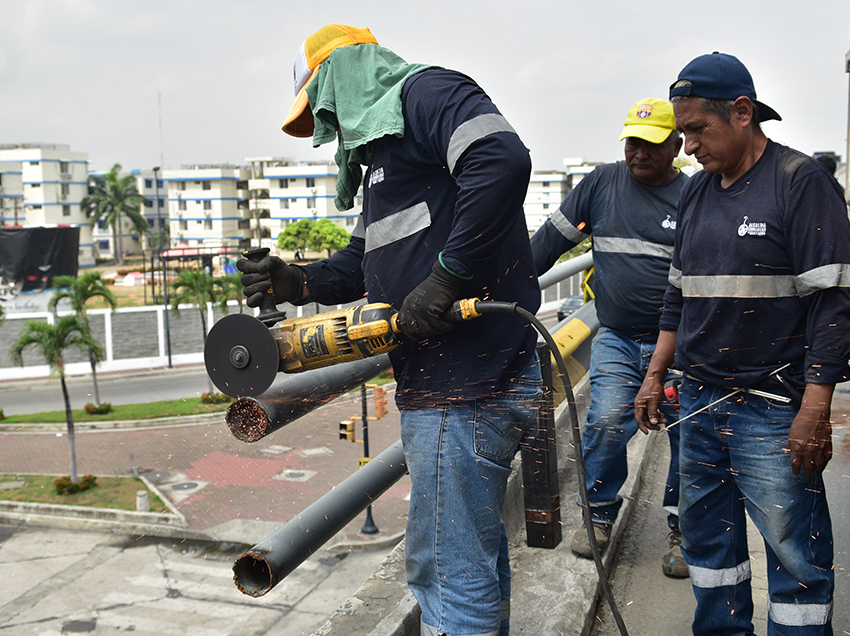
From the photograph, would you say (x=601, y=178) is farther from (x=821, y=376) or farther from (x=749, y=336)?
(x=821, y=376)

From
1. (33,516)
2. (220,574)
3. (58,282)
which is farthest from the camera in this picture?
(58,282)

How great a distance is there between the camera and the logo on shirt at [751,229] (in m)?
1.93

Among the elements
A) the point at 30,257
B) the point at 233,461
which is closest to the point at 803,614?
the point at 233,461

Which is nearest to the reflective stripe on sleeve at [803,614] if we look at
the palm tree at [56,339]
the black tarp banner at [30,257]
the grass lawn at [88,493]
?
the grass lawn at [88,493]

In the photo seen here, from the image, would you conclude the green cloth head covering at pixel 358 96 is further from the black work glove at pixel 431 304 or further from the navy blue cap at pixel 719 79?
the navy blue cap at pixel 719 79

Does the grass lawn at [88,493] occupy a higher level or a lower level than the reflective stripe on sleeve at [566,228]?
lower

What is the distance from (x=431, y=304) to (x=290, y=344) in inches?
17.8

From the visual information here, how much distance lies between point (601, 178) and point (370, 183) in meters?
1.67

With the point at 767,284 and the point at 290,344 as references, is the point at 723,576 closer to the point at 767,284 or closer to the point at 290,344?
the point at 767,284

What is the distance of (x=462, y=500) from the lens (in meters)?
1.74

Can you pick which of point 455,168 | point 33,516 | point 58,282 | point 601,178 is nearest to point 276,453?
point 33,516

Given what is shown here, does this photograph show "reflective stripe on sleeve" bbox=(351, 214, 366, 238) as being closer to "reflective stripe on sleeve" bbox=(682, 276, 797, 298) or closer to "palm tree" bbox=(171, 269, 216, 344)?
"reflective stripe on sleeve" bbox=(682, 276, 797, 298)

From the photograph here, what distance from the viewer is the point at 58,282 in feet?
77.7

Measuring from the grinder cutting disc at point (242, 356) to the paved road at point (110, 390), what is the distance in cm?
2383
